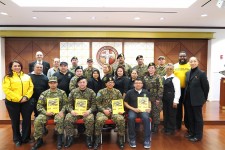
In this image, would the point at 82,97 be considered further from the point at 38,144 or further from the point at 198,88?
the point at 198,88

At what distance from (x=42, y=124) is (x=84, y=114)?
0.68 m

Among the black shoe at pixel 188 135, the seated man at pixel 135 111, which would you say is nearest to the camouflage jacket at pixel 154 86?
the seated man at pixel 135 111

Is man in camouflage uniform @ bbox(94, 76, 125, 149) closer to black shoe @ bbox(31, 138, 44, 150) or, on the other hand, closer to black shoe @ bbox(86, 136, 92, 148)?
black shoe @ bbox(86, 136, 92, 148)

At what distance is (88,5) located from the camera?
4.50 m

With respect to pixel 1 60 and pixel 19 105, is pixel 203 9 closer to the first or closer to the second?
pixel 19 105

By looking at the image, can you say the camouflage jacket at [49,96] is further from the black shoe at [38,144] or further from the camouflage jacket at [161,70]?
the camouflage jacket at [161,70]

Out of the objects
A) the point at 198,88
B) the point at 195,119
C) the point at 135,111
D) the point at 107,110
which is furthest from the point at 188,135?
the point at 107,110

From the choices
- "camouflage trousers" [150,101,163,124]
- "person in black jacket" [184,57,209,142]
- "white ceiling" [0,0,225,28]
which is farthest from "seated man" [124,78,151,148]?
"white ceiling" [0,0,225,28]

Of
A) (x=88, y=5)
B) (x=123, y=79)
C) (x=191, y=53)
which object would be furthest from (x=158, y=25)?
(x=123, y=79)

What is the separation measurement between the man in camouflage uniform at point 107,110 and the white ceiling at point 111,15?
2.22 m

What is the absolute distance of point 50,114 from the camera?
3.27 metres

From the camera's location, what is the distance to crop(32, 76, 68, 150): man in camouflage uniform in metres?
3.14

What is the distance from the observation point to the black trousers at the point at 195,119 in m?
3.53

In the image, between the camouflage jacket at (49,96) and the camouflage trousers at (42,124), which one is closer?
the camouflage trousers at (42,124)
